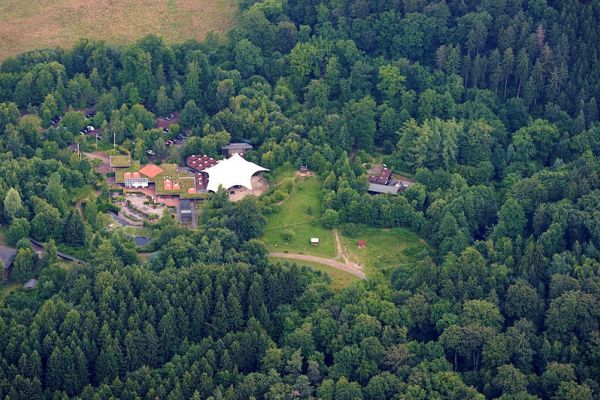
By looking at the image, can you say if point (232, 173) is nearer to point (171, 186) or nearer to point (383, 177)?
point (171, 186)

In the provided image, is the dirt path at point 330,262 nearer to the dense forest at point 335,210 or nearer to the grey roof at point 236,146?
the dense forest at point 335,210

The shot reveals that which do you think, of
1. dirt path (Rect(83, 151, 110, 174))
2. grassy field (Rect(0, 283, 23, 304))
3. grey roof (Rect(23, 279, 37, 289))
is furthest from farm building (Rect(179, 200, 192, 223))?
grassy field (Rect(0, 283, 23, 304))

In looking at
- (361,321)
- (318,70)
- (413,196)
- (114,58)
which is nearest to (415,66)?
(318,70)

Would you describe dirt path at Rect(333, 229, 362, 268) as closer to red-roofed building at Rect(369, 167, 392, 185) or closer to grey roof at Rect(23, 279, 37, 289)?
red-roofed building at Rect(369, 167, 392, 185)

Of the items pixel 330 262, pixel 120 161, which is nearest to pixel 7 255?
pixel 120 161

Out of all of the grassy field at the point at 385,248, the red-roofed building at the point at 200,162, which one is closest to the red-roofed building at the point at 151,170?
the red-roofed building at the point at 200,162
